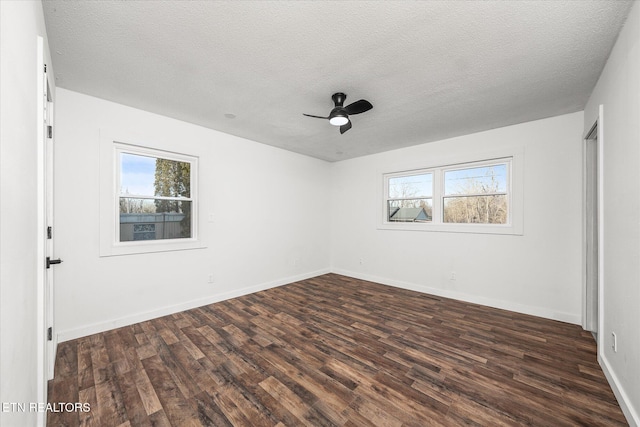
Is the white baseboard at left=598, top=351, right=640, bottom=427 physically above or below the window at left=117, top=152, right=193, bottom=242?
below

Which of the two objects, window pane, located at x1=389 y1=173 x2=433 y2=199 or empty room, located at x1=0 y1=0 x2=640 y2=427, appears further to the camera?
window pane, located at x1=389 y1=173 x2=433 y2=199

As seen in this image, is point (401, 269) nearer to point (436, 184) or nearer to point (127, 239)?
point (436, 184)

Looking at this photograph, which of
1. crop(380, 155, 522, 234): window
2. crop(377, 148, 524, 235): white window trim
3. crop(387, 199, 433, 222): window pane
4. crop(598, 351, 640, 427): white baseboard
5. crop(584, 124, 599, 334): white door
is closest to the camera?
crop(598, 351, 640, 427): white baseboard

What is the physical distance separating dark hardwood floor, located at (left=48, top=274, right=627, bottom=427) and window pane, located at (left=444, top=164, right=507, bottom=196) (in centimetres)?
185

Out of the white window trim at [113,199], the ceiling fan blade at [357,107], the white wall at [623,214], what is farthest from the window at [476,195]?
the white window trim at [113,199]

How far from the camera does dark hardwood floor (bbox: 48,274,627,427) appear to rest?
1.76 metres

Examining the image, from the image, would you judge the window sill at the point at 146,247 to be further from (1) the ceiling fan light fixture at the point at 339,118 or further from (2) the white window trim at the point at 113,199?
(1) the ceiling fan light fixture at the point at 339,118

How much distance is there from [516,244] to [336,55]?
3.53 metres


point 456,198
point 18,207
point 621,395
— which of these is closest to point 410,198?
point 456,198

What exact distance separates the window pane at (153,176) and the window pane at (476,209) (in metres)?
4.21

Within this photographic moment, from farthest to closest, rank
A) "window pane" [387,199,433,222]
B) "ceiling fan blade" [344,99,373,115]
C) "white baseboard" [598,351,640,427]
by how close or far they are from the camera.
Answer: "window pane" [387,199,433,222] → "ceiling fan blade" [344,99,373,115] → "white baseboard" [598,351,640,427]

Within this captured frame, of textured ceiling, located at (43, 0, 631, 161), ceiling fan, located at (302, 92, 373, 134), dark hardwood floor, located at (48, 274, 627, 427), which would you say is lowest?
dark hardwood floor, located at (48, 274, 627, 427)

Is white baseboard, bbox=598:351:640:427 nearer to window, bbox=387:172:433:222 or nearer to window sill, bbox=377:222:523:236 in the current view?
window sill, bbox=377:222:523:236

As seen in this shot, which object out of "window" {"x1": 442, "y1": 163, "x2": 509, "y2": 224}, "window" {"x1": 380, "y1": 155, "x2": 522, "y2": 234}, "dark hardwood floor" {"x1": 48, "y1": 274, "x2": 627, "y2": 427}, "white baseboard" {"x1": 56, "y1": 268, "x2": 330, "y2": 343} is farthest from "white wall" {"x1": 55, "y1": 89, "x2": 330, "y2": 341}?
"window" {"x1": 442, "y1": 163, "x2": 509, "y2": 224}
